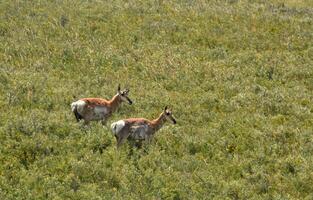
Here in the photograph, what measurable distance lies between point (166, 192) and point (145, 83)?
11111 mm

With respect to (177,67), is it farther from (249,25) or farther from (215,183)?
(215,183)

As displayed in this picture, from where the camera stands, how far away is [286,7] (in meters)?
43.4

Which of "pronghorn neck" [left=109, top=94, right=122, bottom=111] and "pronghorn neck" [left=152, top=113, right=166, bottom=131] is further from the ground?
"pronghorn neck" [left=109, top=94, right=122, bottom=111]

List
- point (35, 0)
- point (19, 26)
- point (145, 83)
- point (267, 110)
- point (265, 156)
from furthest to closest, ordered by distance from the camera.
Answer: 1. point (35, 0)
2. point (19, 26)
3. point (145, 83)
4. point (267, 110)
5. point (265, 156)

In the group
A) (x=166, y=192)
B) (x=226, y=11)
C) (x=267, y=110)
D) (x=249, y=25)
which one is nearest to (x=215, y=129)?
(x=267, y=110)

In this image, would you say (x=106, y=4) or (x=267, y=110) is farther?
(x=106, y=4)

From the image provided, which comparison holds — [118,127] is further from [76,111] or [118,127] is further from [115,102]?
[115,102]

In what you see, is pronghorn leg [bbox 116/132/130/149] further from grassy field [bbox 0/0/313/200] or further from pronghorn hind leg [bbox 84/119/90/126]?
→ pronghorn hind leg [bbox 84/119/90/126]

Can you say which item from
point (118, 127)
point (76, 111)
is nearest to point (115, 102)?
point (76, 111)

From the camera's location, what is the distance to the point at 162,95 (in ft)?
80.4

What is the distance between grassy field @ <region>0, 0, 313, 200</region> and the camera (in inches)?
654

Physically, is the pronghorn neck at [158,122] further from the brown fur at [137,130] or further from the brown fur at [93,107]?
the brown fur at [93,107]

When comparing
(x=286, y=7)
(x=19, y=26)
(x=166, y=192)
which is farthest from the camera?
(x=286, y=7)

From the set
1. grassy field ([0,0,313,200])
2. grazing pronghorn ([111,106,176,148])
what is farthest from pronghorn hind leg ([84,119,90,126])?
grazing pronghorn ([111,106,176,148])
